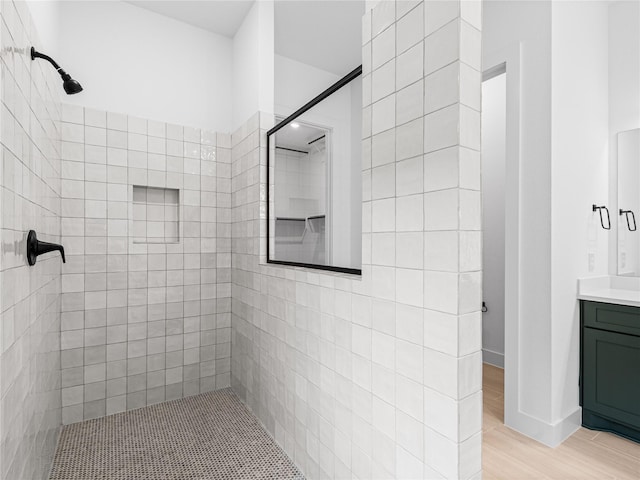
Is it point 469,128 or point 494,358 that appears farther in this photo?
point 494,358

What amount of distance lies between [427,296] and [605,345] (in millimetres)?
1782

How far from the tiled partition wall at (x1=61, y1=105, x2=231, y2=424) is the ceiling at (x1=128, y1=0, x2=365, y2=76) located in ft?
2.69

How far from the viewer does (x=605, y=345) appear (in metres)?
2.08

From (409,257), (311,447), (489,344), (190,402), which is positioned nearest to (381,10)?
(409,257)

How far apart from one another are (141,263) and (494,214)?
311 centimetres

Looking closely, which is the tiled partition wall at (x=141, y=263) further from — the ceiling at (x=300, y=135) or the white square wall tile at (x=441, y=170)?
the white square wall tile at (x=441, y=170)

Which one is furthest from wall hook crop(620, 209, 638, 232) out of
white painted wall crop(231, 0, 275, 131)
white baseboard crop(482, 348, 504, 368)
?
white painted wall crop(231, 0, 275, 131)

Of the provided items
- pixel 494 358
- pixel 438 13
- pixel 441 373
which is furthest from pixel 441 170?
pixel 494 358

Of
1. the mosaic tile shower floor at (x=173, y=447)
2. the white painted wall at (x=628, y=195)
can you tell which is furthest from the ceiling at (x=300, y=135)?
the white painted wall at (x=628, y=195)

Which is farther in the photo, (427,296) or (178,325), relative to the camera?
(178,325)

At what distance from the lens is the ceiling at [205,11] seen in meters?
2.39

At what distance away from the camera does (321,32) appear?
277 cm

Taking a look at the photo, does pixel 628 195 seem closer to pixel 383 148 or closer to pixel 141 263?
pixel 383 148

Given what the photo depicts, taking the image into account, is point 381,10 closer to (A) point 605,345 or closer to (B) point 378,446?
(B) point 378,446
